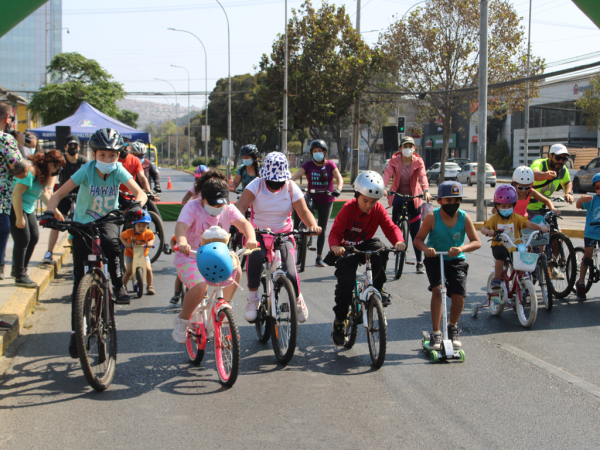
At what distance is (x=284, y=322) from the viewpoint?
538 centimetres

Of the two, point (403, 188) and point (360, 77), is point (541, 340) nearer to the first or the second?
point (403, 188)

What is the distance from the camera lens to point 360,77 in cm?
3988

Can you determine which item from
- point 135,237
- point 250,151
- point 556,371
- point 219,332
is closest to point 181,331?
point 219,332

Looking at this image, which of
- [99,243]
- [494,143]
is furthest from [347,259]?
[494,143]

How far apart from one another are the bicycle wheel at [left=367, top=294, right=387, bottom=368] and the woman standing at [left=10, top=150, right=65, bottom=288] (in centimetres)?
444

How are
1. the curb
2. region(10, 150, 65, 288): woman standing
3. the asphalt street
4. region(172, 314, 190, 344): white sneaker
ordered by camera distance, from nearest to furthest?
the asphalt street, region(172, 314, 190, 344): white sneaker, the curb, region(10, 150, 65, 288): woman standing

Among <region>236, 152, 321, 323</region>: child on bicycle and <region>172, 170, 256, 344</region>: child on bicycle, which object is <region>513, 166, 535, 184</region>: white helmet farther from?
<region>172, 170, 256, 344</region>: child on bicycle

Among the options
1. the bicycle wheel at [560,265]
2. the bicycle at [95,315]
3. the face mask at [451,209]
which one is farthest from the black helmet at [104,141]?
the bicycle wheel at [560,265]

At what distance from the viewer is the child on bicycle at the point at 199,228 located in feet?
16.4

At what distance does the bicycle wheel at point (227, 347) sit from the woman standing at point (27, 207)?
12.5 feet

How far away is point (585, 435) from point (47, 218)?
3.97 metres

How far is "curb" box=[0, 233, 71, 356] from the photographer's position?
5914 millimetres

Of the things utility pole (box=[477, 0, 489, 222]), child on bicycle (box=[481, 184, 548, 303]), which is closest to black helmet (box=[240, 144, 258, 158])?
child on bicycle (box=[481, 184, 548, 303])

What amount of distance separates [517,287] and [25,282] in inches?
230
